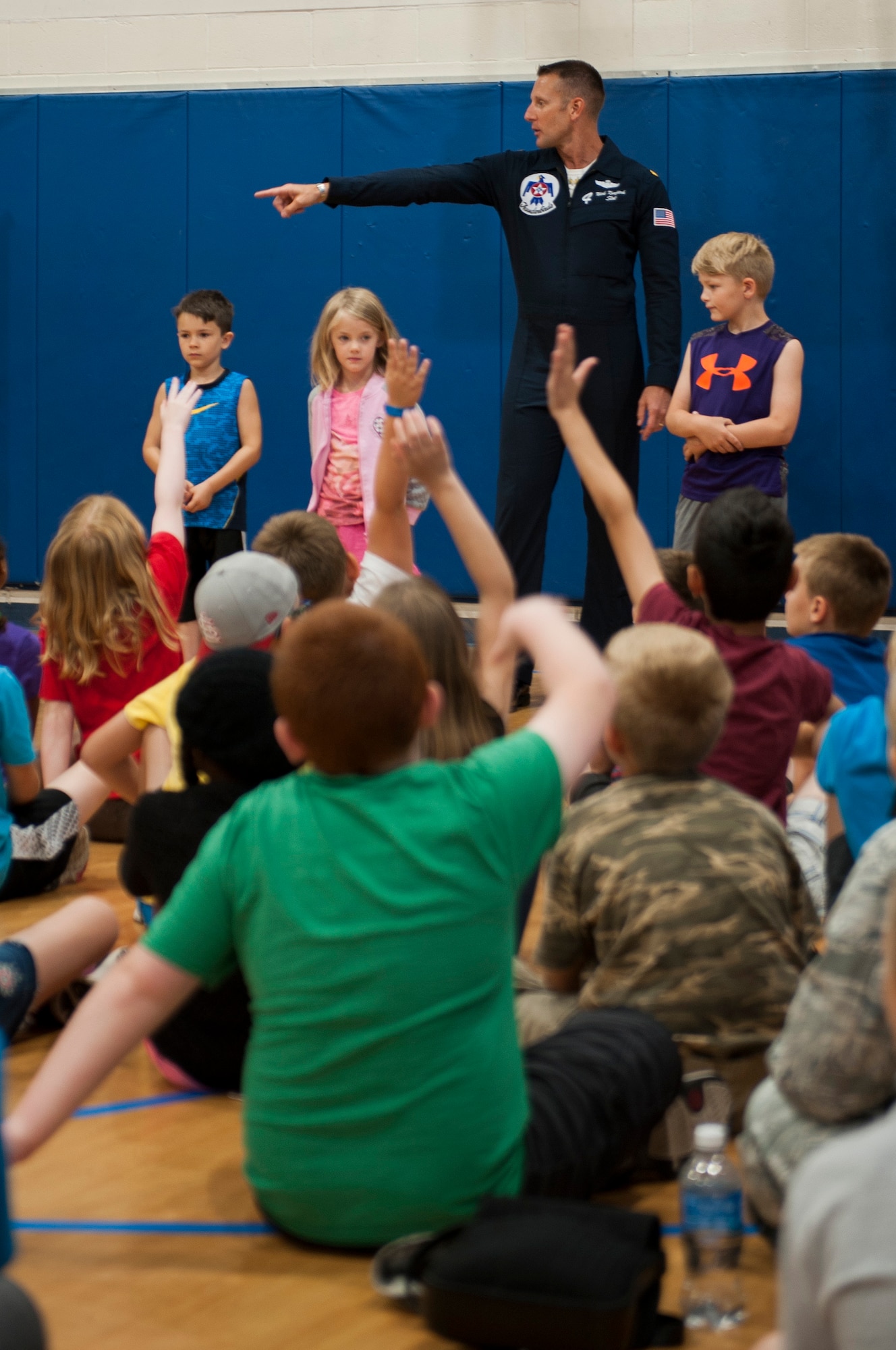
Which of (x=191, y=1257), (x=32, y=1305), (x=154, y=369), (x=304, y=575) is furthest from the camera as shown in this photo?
(x=154, y=369)

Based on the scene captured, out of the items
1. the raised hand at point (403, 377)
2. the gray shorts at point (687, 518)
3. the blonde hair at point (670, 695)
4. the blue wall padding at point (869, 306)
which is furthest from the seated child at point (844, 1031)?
the blue wall padding at point (869, 306)

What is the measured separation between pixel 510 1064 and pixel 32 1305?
695 mm

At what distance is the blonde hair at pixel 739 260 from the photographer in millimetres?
5727

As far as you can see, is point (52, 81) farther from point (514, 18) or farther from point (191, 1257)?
point (191, 1257)

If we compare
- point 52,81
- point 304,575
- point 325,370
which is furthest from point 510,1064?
point 52,81

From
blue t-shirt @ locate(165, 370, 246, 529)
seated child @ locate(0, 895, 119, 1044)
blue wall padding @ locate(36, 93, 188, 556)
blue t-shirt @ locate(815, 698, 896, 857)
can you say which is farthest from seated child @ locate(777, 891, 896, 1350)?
blue wall padding @ locate(36, 93, 188, 556)

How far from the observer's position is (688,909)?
2195 mm

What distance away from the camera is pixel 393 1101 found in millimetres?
1806

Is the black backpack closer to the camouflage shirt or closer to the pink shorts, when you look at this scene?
the camouflage shirt

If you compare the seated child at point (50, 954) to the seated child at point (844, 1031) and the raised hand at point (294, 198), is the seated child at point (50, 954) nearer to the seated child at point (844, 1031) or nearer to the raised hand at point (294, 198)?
the seated child at point (844, 1031)

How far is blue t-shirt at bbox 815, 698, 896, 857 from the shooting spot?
2576 millimetres

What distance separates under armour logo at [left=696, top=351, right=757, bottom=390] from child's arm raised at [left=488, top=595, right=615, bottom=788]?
406 cm

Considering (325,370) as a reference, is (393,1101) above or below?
below

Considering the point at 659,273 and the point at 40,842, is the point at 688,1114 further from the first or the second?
the point at 659,273
